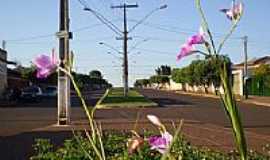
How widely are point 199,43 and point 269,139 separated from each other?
611 inches

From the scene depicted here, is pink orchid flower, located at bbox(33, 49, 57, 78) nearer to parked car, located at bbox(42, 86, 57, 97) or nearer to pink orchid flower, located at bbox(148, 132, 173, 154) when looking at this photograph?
pink orchid flower, located at bbox(148, 132, 173, 154)

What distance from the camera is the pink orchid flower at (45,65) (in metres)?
2.41

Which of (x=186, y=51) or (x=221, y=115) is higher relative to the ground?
(x=186, y=51)

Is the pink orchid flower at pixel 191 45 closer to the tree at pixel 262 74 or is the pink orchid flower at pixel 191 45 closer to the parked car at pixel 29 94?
the parked car at pixel 29 94

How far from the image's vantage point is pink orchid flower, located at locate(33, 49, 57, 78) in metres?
2.41

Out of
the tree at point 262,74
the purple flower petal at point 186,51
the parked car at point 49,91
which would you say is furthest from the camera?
the tree at point 262,74

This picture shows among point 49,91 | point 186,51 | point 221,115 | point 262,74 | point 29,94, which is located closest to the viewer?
point 186,51

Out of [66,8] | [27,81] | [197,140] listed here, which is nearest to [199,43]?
[197,140]

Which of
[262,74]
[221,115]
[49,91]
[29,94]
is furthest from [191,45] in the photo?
[262,74]

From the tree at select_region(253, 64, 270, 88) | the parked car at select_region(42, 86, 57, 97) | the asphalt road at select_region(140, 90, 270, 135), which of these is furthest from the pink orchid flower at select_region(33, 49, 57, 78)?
the tree at select_region(253, 64, 270, 88)

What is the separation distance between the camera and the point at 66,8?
76.1 ft

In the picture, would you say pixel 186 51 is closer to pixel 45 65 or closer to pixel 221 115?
pixel 45 65

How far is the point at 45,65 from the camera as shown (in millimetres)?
2445

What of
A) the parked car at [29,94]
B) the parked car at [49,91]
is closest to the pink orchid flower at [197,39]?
the parked car at [29,94]
